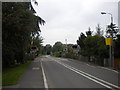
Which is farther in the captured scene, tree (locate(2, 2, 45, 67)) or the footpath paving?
tree (locate(2, 2, 45, 67))

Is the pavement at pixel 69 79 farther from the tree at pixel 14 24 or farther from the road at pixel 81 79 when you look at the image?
the tree at pixel 14 24

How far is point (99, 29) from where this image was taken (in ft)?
258

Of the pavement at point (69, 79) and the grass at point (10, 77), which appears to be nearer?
the pavement at point (69, 79)

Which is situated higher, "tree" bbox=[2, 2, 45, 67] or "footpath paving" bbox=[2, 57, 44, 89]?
"tree" bbox=[2, 2, 45, 67]

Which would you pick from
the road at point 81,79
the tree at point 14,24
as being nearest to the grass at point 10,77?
the road at point 81,79

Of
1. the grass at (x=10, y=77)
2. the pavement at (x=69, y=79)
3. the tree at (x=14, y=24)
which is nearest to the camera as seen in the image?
the pavement at (x=69, y=79)

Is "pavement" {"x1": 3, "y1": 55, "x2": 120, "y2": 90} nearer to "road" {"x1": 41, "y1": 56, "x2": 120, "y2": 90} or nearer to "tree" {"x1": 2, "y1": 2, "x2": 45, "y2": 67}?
"road" {"x1": 41, "y1": 56, "x2": 120, "y2": 90}

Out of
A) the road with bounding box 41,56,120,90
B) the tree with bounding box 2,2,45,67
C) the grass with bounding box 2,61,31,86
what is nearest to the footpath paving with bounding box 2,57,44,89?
the road with bounding box 41,56,120,90

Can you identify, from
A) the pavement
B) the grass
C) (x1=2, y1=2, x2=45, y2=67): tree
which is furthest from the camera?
(x1=2, y1=2, x2=45, y2=67): tree

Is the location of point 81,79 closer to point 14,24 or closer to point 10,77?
point 10,77

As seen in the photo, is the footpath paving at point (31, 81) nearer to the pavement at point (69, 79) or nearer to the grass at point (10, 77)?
the pavement at point (69, 79)

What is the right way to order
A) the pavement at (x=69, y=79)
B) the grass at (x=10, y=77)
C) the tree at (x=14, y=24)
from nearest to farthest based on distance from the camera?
the pavement at (x=69, y=79)
the grass at (x=10, y=77)
the tree at (x=14, y=24)

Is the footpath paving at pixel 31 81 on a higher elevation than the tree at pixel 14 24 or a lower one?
lower

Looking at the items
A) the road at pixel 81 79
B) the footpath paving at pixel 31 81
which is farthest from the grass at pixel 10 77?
the road at pixel 81 79
